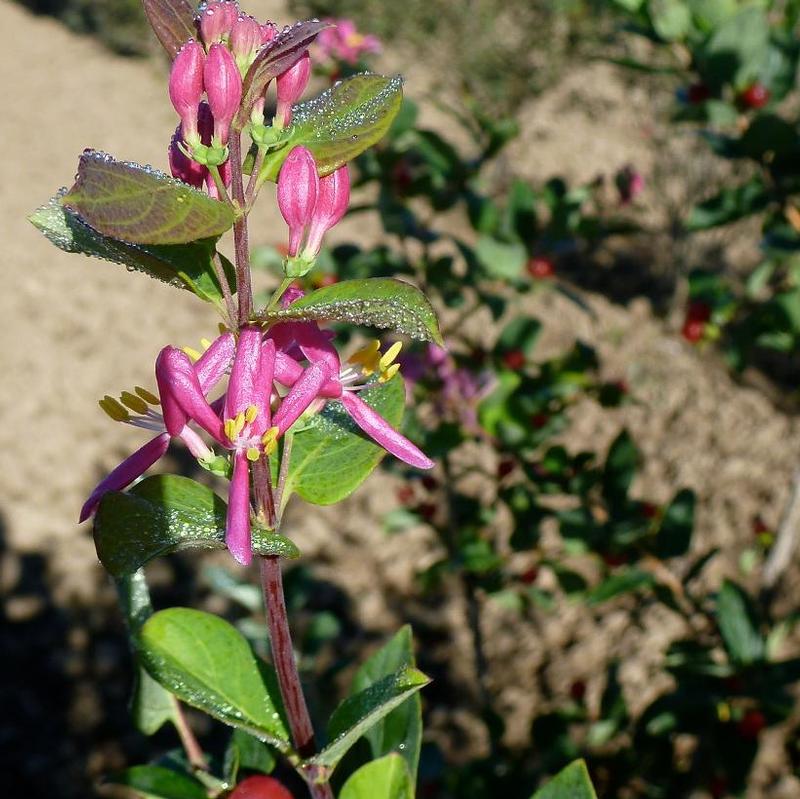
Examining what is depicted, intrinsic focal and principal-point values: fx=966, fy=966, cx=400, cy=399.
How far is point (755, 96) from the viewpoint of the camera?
5.46 feet

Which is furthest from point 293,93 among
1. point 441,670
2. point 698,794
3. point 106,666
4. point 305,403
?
point 106,666

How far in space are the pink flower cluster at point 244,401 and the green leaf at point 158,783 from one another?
251 millimetres

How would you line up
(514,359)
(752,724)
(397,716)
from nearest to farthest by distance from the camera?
(397,716) < (752,724) < (514,359)

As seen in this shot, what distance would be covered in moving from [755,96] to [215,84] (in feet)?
4.27

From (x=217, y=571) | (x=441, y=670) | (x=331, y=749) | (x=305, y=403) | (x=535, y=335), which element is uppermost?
(x=305, y=403)

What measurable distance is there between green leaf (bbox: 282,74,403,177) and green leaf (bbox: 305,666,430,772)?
365 millimetres

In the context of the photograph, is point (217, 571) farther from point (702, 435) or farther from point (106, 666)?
point (702, 435)

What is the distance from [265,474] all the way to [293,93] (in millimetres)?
276

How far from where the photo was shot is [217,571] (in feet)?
6.15

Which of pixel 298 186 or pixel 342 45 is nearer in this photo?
pixel 298 186

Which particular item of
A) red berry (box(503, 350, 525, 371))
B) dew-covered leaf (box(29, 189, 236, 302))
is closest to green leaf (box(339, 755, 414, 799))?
dew-covered leaf (box(29, 189, 236, 302))

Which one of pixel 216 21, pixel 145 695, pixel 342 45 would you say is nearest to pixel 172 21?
pixel 216 21

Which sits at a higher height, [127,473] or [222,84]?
[222,84]

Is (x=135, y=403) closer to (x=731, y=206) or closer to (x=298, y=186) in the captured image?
(x=298, y=186)
